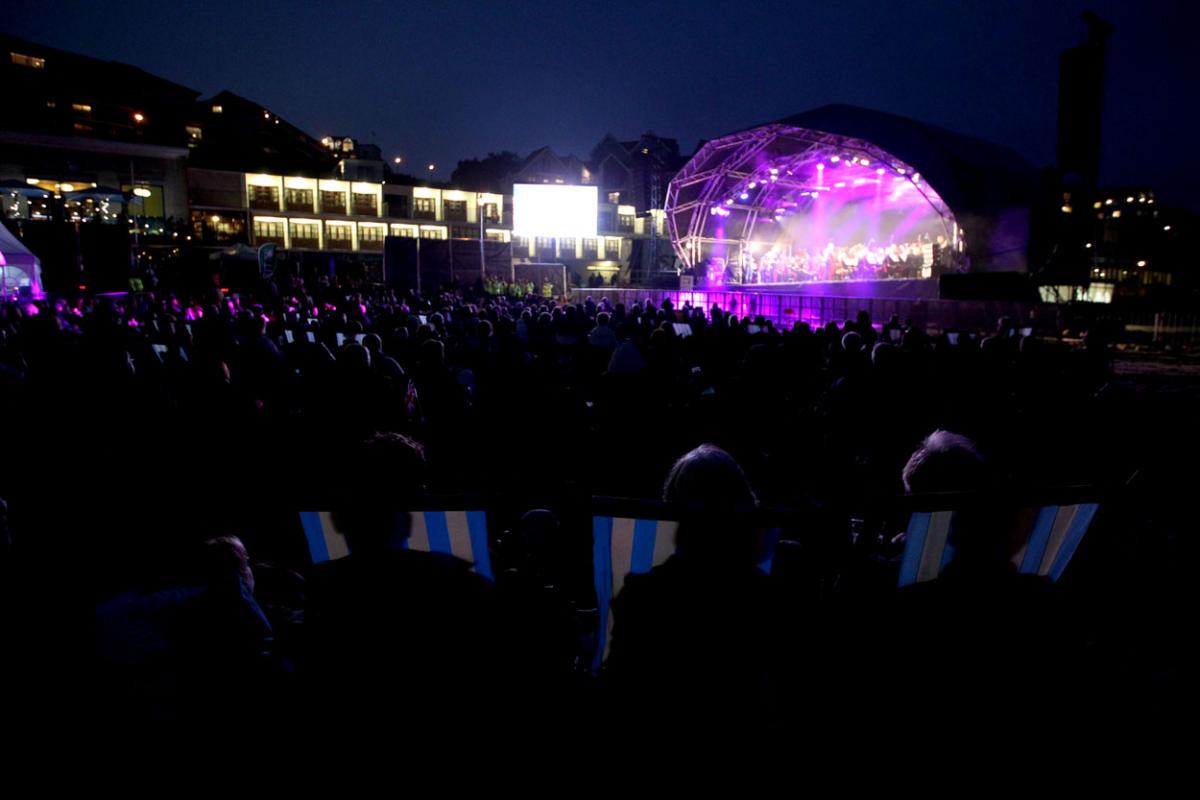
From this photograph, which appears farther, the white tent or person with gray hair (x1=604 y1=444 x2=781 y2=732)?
the white tent

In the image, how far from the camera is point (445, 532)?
222 centimetres

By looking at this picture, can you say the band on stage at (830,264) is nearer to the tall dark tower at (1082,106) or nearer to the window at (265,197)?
the tall dark tower at (1082,106)

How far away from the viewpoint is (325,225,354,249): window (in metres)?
47.2

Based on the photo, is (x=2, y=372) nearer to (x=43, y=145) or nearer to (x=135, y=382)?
(x=135, y=382)

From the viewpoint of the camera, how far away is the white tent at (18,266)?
20766mm

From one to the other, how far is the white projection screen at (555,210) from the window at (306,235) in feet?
47.7

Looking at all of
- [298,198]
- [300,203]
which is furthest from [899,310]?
[298,198]

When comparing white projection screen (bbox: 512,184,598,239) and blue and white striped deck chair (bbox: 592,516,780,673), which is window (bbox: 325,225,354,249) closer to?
white projection screen (bbox: 512,184,598,239)

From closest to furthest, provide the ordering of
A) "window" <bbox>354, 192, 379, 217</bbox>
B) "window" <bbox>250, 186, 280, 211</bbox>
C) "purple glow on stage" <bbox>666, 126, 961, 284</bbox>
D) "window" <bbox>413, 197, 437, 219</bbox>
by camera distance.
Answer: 1. "purple glow on stage" <bbox>666, 126, 961, 284</bbox>
2. "window" <bbox>250, 186, 280, 211</bbox>
3. "window" <bbox>354, 192, 379, 217</bbox>
4. "window" <bbox>413, 197, 437, 219</bbox>

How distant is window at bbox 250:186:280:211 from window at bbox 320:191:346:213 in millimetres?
2883

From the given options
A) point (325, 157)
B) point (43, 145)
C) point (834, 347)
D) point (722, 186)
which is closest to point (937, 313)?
point (834, 347)

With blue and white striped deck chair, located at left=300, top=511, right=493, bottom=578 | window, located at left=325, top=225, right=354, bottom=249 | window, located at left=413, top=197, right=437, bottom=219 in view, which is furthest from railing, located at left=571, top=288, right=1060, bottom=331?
window, located at left=325, top=225, right=354, bottom=249

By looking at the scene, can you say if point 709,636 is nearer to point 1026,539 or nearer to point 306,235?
point 1026,539

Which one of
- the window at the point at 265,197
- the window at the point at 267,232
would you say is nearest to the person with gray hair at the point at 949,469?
the window at the point at 267,232
